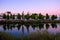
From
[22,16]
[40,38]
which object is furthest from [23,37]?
[22,16]

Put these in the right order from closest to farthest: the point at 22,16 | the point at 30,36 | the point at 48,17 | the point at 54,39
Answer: the point at 54,39, the point at 30,36, the point at 22,16, the point at 48,17

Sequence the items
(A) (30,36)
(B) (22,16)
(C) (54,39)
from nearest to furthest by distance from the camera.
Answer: (C) (54,39), (A) (30,36), (B) (22,16)

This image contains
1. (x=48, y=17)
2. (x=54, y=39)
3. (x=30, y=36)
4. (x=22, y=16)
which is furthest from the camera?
(x=48, y=17)

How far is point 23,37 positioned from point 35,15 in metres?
80.2

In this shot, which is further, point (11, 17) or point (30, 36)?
point (11, 17)

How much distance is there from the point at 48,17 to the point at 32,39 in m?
82.8

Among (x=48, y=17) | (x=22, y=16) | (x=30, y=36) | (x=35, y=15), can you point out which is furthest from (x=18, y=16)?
(x=30, y=36)

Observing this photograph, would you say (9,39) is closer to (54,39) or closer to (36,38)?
(36,38)

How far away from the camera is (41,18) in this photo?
9106 cm

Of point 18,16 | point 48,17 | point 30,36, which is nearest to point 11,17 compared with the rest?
point 18,16

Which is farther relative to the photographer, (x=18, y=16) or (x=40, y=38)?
(x=18, y=16)

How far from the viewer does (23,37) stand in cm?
1261

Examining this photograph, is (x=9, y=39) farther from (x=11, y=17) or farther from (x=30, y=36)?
(x=11, y=17)

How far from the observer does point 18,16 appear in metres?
90.4
